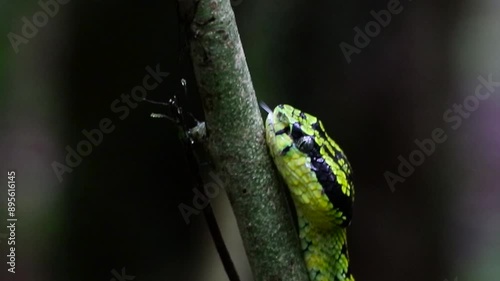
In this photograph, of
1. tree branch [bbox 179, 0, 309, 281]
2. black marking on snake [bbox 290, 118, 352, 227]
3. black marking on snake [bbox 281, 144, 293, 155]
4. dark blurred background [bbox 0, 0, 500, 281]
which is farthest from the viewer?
dark blurred background [bbox 0, 0, 500, 281]

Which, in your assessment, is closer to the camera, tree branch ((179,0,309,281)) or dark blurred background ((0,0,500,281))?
tree branch ((179,0,309,281))

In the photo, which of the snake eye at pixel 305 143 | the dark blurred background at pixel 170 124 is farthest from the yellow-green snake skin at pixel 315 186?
the dark blurred background at pixel 170 124

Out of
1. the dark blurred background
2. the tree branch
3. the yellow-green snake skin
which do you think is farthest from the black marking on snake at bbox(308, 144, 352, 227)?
the dark blurred background

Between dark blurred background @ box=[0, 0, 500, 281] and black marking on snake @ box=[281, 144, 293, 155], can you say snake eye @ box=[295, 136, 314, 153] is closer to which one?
black marking on snake @ box=[281, 144, 293, 155]

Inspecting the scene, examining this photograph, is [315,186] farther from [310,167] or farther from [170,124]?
[170,124]

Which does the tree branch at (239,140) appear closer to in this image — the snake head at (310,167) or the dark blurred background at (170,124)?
the snake head at (310,167)

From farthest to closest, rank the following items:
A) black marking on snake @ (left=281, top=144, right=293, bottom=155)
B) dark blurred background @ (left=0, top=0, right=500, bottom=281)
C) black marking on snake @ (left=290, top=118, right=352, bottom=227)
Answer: dark blurred background @ (left=0, top=0, right=500, bottom=281)
black marking on snake @ (left=290, top=118, right=352, bottom=227)
black marking on snake @ (left=281, top=144, right=293, bottom=155)

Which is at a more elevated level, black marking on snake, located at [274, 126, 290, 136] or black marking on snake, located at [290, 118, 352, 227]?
black marking on snake, located at [274, 126, 290, 136]

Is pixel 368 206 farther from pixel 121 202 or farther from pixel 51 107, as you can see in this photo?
pixel 51 107
